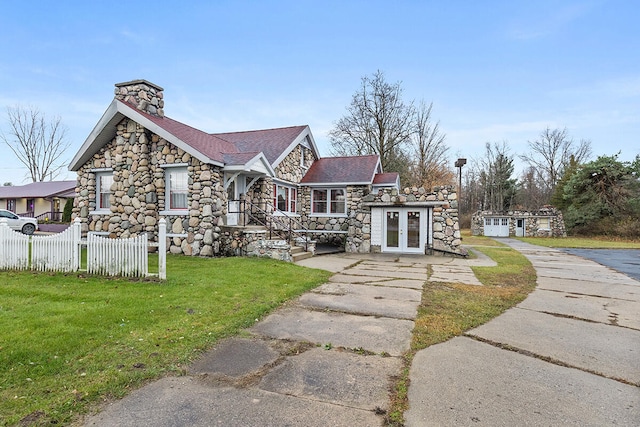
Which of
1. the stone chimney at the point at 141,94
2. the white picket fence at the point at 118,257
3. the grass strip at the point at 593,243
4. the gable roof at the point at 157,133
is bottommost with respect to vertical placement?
the grass strip at the point at 593,243

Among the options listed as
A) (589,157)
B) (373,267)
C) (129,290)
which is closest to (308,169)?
(373,267)

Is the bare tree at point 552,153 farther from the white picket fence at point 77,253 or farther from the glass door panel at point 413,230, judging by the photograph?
the white picket fence at point 77,253

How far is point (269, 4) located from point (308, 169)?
8.21 meters

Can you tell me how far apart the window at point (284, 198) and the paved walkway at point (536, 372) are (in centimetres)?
1141

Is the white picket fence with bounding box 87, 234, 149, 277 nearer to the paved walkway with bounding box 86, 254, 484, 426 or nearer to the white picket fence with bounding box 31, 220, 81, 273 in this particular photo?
the white picket fence with bounding box 31, 220, 81, 273

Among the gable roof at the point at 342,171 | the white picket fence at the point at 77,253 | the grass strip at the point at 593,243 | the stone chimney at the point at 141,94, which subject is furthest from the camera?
the grass strip at the point at 593,243

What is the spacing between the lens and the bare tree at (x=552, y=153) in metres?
40.4

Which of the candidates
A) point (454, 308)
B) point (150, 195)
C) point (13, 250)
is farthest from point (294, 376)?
point (150, 195)

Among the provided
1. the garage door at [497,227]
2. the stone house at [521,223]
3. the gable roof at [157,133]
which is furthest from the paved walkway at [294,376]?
the stone house at [521,223]

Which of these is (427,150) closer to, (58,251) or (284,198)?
(284,198)

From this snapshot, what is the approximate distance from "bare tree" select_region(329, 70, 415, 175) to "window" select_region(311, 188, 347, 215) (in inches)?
436

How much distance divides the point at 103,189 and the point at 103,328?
1108 cm

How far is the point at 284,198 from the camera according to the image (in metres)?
16.4

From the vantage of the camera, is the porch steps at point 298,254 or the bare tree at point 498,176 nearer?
the porch steps at point 298,254
